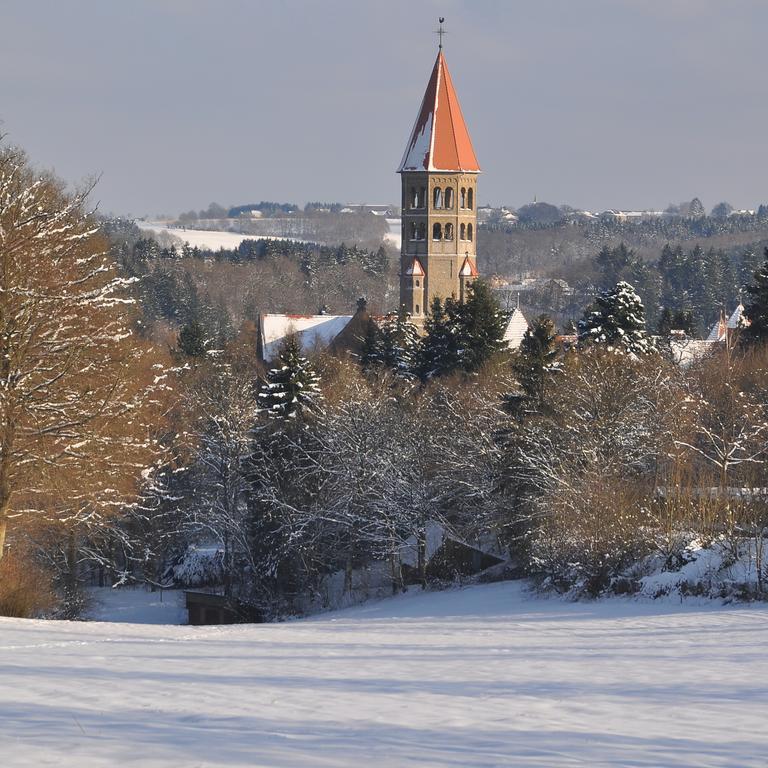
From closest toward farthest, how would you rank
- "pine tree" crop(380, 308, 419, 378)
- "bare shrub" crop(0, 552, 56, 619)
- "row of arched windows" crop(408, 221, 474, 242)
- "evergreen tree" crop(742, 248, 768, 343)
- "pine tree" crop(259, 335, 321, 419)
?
"bare shrub" crop(0, 552, 56, 619) < "pine tree" crop(259, 335, 321, 419) < "evergreen tree" crop(742, 248, 768, 343) < "pine tree" crop(380, 308, 419, 378) < "row of arched windows" crop(408, 221, 474, 242)

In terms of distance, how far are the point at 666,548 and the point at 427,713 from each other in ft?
43.5

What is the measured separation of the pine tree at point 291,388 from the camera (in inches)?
1342

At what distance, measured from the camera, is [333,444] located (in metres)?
32.6

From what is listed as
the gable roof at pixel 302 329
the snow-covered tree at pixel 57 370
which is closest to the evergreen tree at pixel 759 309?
the snow-covered tree at pixel 57 370

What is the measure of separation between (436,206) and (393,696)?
61.2 m

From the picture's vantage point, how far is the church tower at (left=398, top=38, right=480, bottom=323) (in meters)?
69.9

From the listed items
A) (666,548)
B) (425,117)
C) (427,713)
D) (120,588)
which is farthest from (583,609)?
(425,117)

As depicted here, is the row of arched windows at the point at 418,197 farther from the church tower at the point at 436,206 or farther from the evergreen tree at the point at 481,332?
the evergreen tree at the point at 481,332

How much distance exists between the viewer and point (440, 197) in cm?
7050

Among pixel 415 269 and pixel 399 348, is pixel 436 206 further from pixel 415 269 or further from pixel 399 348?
pixel 399 348

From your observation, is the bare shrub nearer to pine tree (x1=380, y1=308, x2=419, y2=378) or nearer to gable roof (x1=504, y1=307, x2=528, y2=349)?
pine tree (x1=380, y1=308, x2=419, y2=378)

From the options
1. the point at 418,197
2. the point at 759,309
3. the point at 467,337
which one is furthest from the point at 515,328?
the point at 759,309

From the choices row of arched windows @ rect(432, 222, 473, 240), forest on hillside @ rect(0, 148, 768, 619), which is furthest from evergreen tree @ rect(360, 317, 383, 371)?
row of arched windows @ rect(432, 222, 473, 240)

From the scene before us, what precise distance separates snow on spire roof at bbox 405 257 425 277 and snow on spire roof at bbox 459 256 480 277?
247cm
